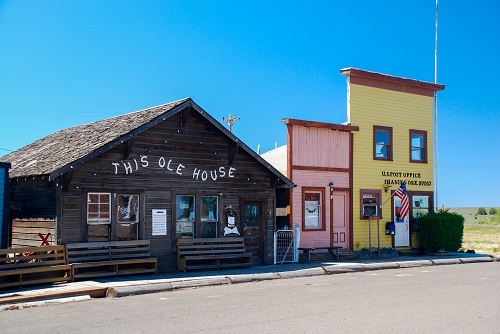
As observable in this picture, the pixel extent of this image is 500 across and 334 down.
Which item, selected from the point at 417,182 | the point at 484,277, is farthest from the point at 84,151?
the point at 417,182

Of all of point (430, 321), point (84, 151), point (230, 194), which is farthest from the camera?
point (230, 194)

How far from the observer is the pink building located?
2309 cm

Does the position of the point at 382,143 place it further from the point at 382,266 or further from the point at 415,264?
the point at 382,266

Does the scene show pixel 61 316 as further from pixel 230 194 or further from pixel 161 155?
pixel 230 194

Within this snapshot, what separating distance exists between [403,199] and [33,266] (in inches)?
615

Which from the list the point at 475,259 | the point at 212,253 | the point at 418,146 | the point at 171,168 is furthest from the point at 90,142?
the point at 418,146

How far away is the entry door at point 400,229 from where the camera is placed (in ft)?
86.6

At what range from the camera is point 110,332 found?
925 cm

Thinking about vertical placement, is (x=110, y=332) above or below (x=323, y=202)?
below

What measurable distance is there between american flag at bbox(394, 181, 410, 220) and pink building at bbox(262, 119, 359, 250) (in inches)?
84.8

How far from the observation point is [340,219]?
80.6 feet

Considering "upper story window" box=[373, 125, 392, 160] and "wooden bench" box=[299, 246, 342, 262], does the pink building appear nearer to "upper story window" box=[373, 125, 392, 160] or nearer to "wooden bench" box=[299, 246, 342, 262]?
"wooden bench" box=[299, 246, 342, 262]

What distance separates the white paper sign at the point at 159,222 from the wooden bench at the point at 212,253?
0.58m

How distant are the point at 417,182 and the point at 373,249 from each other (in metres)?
4.21
